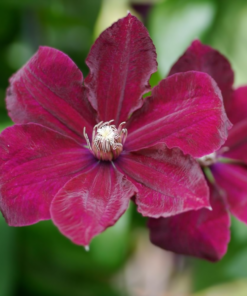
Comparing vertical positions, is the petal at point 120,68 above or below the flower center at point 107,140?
above

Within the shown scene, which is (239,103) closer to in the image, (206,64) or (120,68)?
(206,64)

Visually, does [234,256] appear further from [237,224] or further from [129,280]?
[129,280]

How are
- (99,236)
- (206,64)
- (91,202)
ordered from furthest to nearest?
(99,236)
(206,64)
(91,202)

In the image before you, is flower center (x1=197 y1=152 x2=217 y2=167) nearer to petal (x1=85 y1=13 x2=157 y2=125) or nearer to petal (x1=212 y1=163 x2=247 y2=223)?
petal (x1=212 y1=163 x2=247 y2=223)

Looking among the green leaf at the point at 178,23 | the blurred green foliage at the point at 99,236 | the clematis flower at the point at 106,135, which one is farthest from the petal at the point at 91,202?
the green leaf at the point at 178,23

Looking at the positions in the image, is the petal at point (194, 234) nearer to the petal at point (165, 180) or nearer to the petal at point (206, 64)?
the petal at point (165, 180)

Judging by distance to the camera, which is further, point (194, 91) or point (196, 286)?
point (196, 286)

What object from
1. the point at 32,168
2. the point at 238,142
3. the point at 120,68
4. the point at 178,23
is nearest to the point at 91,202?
the point at 32,168

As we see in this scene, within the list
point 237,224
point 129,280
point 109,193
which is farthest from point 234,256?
point 109,193
